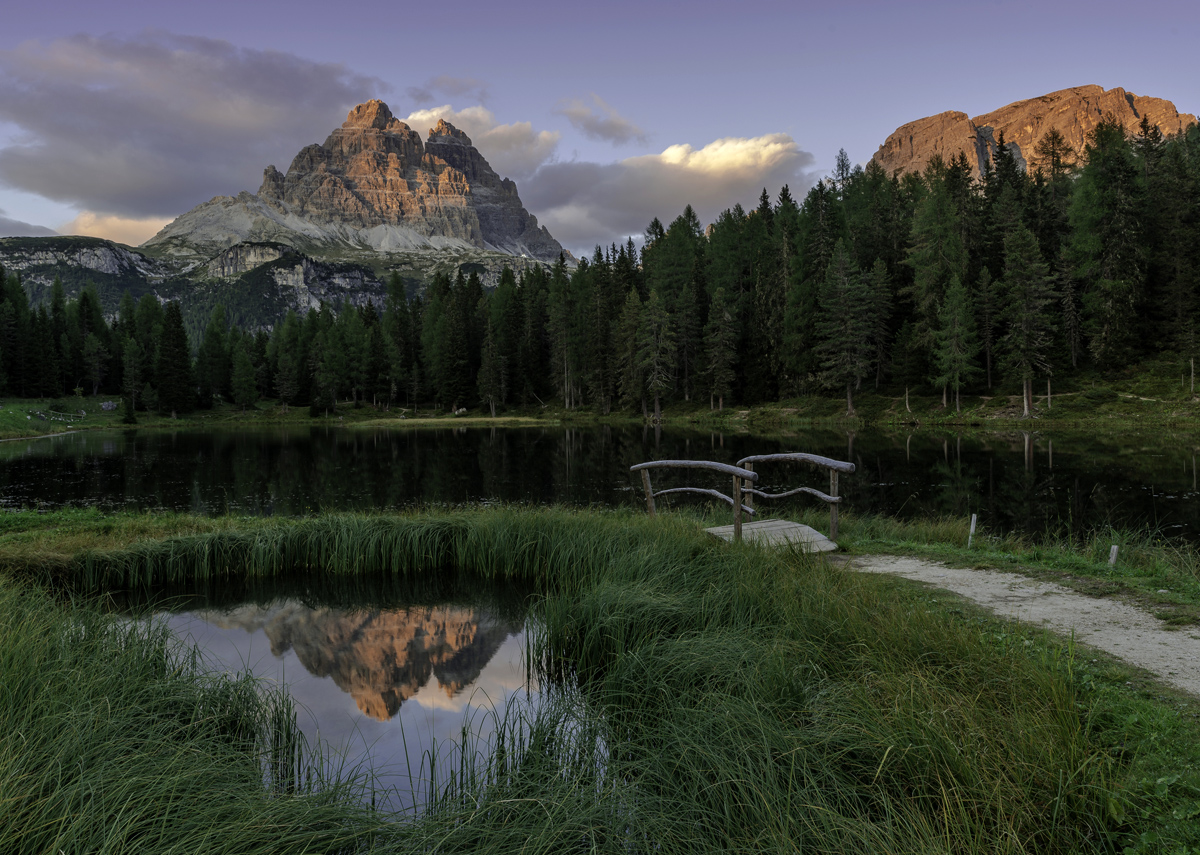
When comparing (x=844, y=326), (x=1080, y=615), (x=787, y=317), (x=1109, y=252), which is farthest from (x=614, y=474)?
(x=1109, y=252)

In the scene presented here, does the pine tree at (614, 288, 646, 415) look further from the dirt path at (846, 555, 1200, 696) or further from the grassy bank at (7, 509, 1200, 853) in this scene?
the grassy bank at (7, 509, 1200, 853)

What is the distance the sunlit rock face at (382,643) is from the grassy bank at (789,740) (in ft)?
4.07

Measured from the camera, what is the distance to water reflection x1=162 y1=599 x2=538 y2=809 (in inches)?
207

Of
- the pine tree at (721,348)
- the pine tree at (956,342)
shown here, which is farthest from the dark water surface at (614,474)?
the pine tree at (721,348)

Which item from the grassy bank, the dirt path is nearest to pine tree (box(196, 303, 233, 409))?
the grassy bank

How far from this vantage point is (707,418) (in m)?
54.1

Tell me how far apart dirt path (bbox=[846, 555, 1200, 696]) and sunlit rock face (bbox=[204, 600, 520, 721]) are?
5.11 m

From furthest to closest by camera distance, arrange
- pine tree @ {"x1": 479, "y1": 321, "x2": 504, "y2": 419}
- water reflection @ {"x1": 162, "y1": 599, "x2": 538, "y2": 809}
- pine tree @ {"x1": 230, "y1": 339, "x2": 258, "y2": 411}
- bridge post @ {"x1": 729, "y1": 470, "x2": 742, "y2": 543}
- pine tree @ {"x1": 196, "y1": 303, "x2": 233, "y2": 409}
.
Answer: pine tree @ {"x1": 196, "y1": 303, "x2": 233, "y2": 409} → pine tree @ {"x1": 230, "y1": 339, "x2": 258, "y2": 411} → pine tree @ {"x1": 479, "y1": 321, "x2": 504, "y2": 419} → bridge post @ {"x1": 729, "y1": 470, "x2": 742, "y2": 543} → water reflection @ {"x1": 162, "y1": 599, "x2": 538, "y2": 809}

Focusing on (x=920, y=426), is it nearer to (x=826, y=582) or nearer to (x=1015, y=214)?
(x=1015, y=214)

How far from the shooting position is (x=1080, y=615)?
6.09 meters

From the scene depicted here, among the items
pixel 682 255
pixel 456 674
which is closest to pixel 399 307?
pixel 682 255

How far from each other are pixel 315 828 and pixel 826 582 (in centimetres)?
491

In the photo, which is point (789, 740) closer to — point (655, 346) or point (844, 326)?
point (844, 326)

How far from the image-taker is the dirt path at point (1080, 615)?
473 cm
